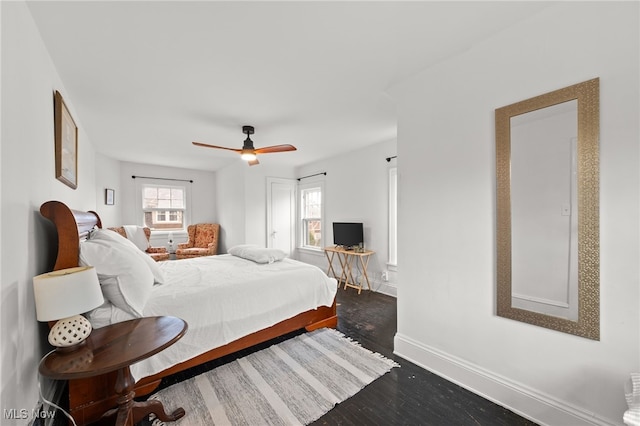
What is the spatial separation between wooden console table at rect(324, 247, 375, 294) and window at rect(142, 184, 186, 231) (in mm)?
3639

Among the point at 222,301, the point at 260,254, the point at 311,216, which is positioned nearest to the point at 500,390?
the point at 222,301

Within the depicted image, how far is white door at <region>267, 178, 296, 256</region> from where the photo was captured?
18.2 feet

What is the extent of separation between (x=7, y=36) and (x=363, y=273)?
169 inches

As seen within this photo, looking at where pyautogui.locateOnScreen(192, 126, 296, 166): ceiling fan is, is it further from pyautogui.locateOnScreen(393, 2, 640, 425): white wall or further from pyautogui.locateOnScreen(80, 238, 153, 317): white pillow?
pyautogui.locateOnScreen(80, 238, 153, 317): white pillow

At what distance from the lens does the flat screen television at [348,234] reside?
4.27 metres

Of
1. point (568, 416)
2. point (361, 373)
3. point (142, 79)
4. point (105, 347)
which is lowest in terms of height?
point (361, 373)

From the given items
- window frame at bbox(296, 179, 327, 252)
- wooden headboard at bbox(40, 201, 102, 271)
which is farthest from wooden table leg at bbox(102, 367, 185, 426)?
window frame at bbox(296, 179, 327, 252)

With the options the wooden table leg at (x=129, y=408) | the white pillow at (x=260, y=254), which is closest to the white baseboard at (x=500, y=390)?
the white pillow at (x=260, y=254)

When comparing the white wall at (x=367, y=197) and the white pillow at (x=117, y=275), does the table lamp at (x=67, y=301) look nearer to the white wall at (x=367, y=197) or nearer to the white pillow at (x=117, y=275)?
the white pillow at (x=117, y=275)

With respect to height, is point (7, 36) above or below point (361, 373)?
above

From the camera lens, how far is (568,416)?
142 centimetres

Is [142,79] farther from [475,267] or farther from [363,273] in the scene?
[363,273]

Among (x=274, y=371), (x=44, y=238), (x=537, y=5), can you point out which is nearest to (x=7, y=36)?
(x=44, y=238)

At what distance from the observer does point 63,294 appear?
1.18 m
